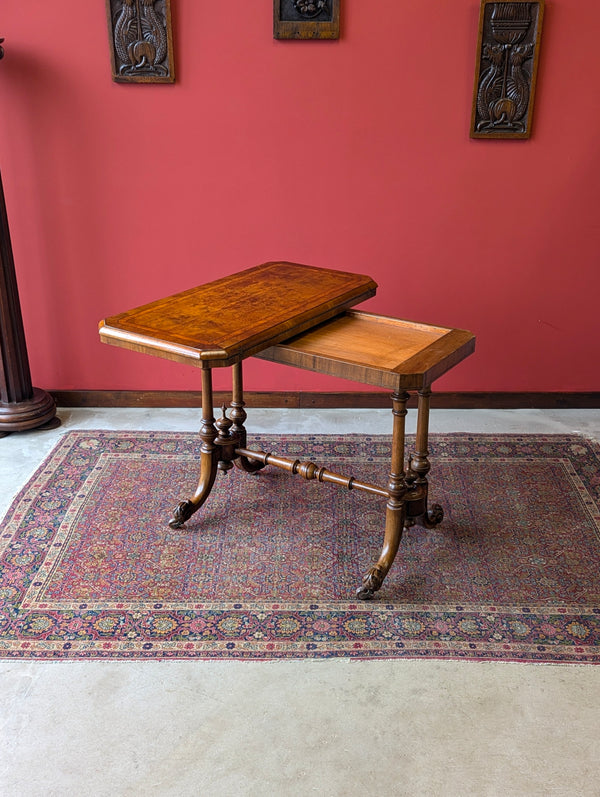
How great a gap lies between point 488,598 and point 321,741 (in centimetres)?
82

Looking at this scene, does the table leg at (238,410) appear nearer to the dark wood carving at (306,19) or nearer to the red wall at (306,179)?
the red wall at (306,179)

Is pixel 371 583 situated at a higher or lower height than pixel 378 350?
lower

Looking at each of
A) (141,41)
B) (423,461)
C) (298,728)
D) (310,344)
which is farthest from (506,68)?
(298,728)

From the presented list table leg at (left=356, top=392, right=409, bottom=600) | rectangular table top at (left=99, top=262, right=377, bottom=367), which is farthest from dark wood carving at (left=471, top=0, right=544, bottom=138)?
table leg at (left=356, top=392, right=409, bottom=600)

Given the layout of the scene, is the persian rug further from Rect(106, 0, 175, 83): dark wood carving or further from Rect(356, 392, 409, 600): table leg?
Rect(106, 0, 175, 83): dark wood carving

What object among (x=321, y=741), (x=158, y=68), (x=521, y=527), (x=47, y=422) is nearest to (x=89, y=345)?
(x=47, y=422)

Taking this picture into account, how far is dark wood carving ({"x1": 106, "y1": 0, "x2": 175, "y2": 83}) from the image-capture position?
3.61 m

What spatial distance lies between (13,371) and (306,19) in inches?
78.4

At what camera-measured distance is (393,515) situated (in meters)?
2.80

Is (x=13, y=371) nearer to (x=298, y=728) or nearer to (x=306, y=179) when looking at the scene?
(x=306, y=179)

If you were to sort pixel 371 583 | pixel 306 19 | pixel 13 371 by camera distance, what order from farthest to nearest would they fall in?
pixel 13 371 → pixel 306 19 → pixel 371 583

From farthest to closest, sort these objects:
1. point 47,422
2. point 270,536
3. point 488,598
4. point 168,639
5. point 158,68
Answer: point 47,422 < point 158,68 < point 270,536 < point 488,598 < point 168,639

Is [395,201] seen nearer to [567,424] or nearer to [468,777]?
[567,424]

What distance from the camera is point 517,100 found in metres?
3.70
